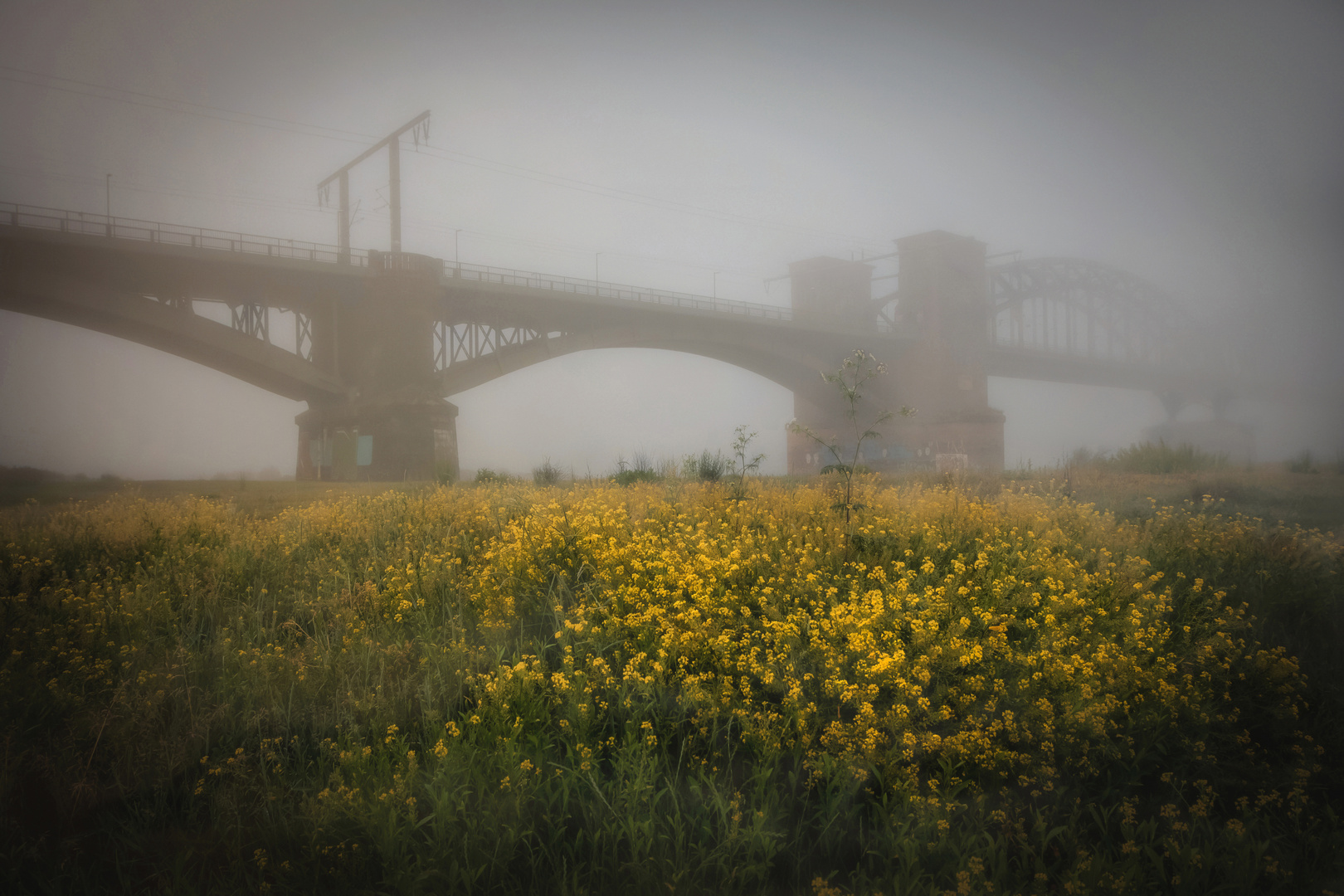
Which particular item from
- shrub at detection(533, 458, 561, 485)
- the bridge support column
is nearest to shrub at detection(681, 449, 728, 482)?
shrub at detection(533, 458, 561, 485)

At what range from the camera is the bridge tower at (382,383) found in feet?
78.1

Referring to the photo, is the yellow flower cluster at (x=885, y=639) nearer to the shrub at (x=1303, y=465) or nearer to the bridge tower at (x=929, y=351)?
the shrub at (x=1303, y=465)

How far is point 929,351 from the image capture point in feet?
66.5

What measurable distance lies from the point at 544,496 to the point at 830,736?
6449mm

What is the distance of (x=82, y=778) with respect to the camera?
2990 mm

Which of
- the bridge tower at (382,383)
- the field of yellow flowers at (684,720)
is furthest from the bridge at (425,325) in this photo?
the field of yellow flowers at (684,720)

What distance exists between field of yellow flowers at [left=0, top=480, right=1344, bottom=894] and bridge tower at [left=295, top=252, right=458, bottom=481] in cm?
1887

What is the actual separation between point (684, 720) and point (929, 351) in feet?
63.3

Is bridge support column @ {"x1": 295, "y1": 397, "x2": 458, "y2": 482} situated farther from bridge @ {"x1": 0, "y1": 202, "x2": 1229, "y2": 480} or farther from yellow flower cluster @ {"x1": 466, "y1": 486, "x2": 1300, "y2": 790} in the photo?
yellow flower cluster @ {"x1": 466, "y1": 486, "x2": 1300, "y2": 790}

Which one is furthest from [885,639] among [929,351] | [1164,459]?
[929,351]

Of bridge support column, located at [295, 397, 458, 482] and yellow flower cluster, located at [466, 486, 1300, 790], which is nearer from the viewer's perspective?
yellow flower cluster, located at [466, 486, 1300, 790]

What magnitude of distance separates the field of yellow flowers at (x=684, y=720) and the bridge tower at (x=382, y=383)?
61.9 feet

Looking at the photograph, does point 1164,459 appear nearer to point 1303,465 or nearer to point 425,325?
point 1303,465

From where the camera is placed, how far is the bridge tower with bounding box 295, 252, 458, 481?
23797 millimetres
